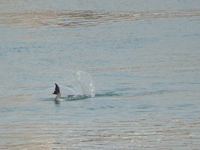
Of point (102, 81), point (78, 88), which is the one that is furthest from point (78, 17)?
point (78, 88)

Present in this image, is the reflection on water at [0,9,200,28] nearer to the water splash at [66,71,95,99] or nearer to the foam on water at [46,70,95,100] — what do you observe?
the water splash at [66,71,95,99]

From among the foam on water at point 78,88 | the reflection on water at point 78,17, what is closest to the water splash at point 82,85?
the foam on water at point 78,88

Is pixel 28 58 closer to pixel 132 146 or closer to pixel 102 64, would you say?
pixel 102 64

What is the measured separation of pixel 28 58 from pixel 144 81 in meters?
7.52

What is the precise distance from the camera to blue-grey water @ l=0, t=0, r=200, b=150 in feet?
40.4

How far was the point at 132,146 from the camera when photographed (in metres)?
11.3

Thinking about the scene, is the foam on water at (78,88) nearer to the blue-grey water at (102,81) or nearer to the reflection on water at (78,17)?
the blue-grey water at (102,81)

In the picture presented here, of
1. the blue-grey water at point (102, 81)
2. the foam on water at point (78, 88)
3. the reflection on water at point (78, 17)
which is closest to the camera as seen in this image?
the blue-grey water at point (102, 81)

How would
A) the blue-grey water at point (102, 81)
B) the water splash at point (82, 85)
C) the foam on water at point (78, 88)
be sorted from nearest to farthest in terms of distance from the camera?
1. the blue-grey water at point (102, 81)
2. the foam on water at point (78, 88)
3. the water splash at point (82, 85)

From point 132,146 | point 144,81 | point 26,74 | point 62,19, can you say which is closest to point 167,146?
point 132,146

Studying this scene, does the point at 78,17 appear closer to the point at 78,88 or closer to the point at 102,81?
the point at 102,81

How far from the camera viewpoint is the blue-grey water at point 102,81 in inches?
485

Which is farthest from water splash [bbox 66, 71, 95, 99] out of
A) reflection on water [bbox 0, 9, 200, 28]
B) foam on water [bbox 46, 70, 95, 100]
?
reflection on water [bbox 0, 9, 200, 28]

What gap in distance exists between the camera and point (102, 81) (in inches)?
770
